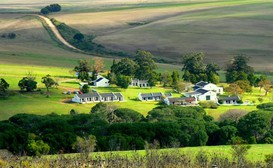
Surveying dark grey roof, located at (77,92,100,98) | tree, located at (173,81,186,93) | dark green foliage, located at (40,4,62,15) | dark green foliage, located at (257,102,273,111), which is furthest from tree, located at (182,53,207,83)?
dark green foliage, located at (40,4,62,15)

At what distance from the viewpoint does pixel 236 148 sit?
34469mm

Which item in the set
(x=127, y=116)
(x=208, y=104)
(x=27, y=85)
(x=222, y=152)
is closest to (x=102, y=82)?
(x=27, y=85)

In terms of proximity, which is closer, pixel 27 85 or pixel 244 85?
pixel 27 85

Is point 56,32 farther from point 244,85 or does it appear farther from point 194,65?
point 244,85

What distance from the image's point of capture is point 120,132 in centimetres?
4672

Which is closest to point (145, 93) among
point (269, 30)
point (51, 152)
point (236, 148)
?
point (51, 152)

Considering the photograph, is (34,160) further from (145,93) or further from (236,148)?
(145,93)

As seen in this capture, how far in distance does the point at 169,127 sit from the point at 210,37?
77085mm

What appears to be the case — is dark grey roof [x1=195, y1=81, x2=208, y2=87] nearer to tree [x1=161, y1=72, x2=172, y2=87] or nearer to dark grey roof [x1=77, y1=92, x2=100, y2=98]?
tree [x1=161, y1=72, x2=172, y2=87]

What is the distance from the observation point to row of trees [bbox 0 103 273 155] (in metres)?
43.1

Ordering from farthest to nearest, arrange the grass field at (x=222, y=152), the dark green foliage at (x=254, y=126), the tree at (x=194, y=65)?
the tree at (x=194, y=65) < the dark green foliage at (x=254, y=126) < the grass field at (x=222, y=152)

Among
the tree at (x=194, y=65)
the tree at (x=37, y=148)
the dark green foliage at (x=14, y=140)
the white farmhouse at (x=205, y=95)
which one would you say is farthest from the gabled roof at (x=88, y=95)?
the tree at (x=37, y=148)

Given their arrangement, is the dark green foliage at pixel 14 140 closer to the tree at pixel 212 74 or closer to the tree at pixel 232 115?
the tree at pixel 232 115

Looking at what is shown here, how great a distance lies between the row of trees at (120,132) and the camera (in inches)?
1697
